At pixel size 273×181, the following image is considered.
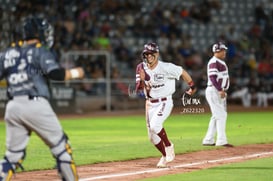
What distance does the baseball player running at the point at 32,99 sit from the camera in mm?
8984

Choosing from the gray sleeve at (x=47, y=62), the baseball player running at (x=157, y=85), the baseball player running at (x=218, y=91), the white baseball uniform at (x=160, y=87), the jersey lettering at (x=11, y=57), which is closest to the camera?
the gray sleeve at (x=47, y=62)

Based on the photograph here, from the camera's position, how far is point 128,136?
20422mm

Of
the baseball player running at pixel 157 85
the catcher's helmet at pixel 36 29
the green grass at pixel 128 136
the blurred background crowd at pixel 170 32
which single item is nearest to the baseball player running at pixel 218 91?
the green grass at pixel 128 136

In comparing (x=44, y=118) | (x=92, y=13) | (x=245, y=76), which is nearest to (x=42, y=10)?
(x=92, y=13)

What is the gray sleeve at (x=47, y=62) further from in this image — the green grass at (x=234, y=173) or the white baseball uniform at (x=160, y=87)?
the white baseball uniform at (x=160, y=87)

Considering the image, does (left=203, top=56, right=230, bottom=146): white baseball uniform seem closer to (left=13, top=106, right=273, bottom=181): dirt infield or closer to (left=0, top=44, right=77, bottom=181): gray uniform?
(left=13, top=106, right=273, bottom=181): dirt infield

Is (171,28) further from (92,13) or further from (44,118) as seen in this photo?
(44,118)

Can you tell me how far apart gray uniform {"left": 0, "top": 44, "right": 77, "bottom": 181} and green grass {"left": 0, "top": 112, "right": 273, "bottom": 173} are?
3973mm

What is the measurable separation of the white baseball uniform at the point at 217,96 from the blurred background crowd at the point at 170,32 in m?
15.0

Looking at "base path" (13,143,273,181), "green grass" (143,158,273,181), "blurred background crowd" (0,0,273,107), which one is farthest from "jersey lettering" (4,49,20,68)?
"blurred background crowd" (0,0,273,107)

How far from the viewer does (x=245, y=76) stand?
3659 cm

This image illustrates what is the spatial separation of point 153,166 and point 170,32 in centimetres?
2332

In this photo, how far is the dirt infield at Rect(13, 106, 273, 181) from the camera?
1177 cm

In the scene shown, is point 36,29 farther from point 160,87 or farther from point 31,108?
point 160,87
